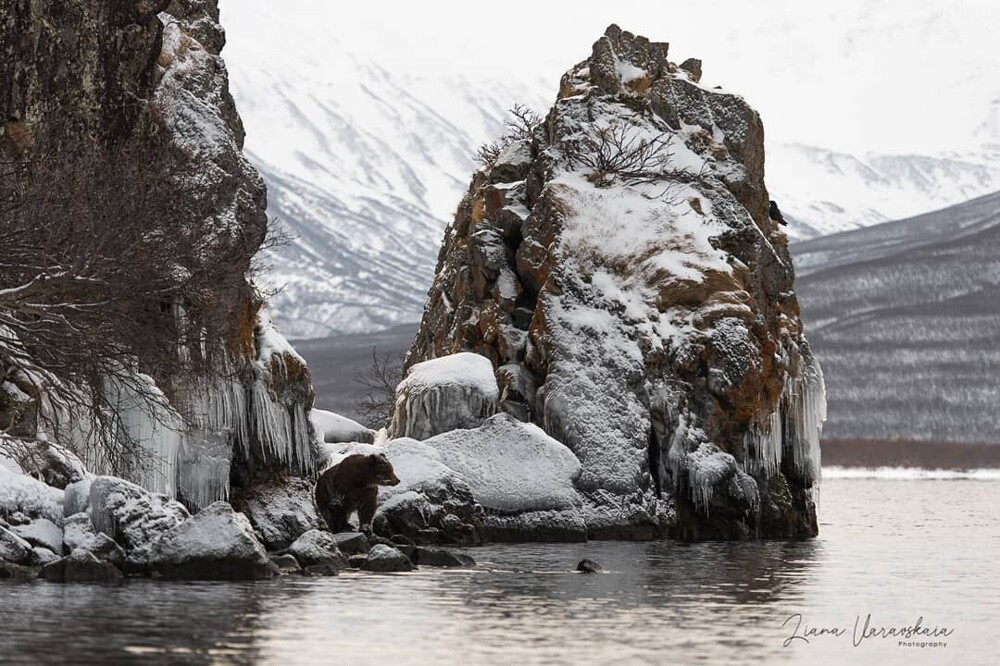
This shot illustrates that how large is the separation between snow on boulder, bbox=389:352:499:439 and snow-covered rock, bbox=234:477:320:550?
784 centimetres

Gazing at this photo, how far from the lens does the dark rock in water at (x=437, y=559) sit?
36969 millimetres

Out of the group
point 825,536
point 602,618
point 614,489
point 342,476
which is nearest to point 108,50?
point 342,476

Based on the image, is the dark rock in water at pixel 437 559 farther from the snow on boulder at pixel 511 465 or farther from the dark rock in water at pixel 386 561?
the snow on boulder at pixel 511 465

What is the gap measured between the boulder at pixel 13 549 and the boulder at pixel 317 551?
5513mm

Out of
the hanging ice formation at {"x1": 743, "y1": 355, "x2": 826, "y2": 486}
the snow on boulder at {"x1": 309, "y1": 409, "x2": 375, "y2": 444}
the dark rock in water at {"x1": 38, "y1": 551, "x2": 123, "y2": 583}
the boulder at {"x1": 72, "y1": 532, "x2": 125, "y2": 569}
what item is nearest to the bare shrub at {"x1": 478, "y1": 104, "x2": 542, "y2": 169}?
the snow on boulder at {"x1": 309, "y1": 409, "x2": 375, "y2": 444}

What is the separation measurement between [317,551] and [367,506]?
860cm

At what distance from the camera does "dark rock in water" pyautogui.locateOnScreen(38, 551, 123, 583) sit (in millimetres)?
30547

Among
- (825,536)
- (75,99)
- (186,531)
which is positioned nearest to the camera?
(186,531)

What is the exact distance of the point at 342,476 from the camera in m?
43.8

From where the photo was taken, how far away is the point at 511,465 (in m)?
48.1

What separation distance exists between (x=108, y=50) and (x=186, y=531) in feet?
48.1

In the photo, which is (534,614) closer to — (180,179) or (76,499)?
(76,499)

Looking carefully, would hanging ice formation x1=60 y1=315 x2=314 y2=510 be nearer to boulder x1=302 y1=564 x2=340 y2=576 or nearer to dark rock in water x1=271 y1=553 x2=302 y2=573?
dark rock in water x1=271 y1=553 x2=302 y2=573

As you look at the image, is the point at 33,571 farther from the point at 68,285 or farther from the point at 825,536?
the point at 825,536
